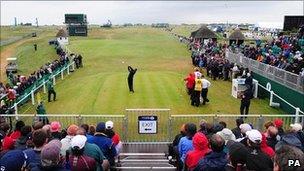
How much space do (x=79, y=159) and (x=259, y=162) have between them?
308 cm

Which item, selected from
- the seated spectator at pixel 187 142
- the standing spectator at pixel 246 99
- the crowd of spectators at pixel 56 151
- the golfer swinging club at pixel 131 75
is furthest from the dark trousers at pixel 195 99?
the seated spectator at pixel 187 142

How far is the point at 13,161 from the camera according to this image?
20.4 feet

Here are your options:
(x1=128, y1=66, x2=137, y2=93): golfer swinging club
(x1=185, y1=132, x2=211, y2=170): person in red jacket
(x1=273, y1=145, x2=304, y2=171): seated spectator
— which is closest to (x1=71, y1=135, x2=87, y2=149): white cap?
(x1=185, y1=132, x2=211, y2=170): person in red jacket

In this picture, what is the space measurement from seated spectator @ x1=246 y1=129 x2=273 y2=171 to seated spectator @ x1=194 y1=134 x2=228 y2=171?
1.62ft

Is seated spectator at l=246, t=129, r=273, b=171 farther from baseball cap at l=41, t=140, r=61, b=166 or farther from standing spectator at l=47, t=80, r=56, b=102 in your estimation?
standing spectator at l=47, t=80, r=56, b=102

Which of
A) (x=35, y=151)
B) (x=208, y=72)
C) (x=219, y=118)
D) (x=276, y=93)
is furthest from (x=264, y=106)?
(x=35, y=151)

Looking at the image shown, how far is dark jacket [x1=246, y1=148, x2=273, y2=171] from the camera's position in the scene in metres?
6.48

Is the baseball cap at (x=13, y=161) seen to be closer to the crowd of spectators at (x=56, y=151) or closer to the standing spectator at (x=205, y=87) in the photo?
the crowd of spectators at (x=56, y=151)

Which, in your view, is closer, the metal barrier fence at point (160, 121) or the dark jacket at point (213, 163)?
the dark jacket at point (213, 163)

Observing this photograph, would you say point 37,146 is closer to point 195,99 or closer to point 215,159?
point 215,159

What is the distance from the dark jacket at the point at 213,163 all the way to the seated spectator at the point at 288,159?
2037 millimetres

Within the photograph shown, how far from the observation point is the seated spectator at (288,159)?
468 cm

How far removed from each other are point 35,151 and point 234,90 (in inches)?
730

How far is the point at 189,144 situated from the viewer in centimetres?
884
